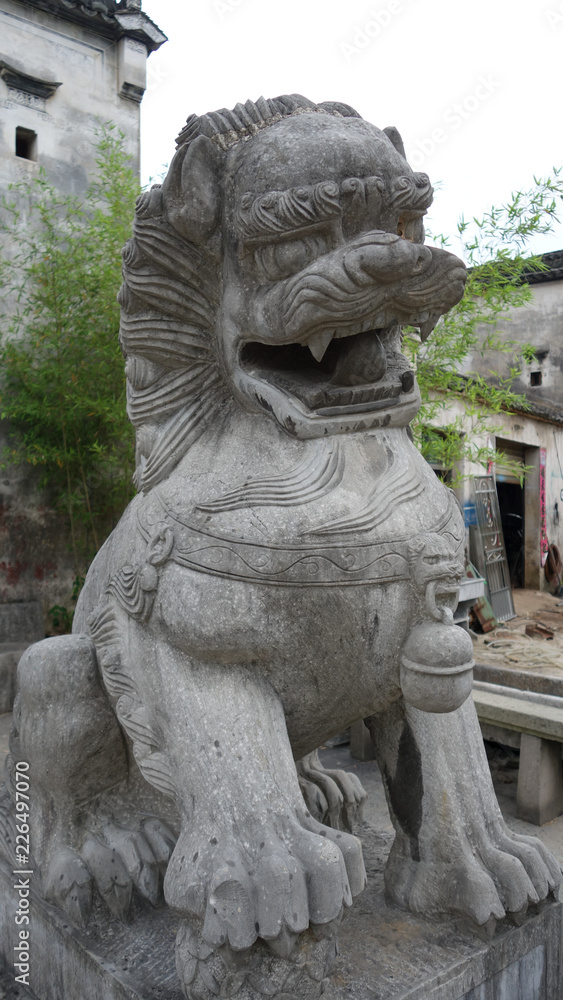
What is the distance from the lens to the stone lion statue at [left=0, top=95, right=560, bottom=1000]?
1145mm

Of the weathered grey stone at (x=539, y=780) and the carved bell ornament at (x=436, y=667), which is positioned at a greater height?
the carved bell ornament at (x=436, y=667)

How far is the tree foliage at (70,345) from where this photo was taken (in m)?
5.16

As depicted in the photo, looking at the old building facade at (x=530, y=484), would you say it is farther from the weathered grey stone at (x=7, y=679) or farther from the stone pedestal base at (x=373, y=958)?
the stone pedestal base at (x=373, y=958)

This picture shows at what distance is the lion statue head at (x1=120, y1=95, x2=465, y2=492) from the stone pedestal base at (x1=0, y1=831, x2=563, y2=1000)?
2.81 ft

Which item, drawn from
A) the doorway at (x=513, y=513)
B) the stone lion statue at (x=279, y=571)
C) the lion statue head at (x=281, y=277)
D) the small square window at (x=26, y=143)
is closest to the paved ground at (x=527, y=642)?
the doorway at (x=513, y=513)

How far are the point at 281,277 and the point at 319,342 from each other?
0.14 metres

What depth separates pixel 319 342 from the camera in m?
1.22

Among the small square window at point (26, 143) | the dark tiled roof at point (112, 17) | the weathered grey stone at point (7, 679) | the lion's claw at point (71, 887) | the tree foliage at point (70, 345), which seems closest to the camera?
the lion's claw at point (71, 887)

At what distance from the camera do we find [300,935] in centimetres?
110

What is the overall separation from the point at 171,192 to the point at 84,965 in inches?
55.3

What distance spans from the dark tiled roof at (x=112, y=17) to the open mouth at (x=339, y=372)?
6.18m

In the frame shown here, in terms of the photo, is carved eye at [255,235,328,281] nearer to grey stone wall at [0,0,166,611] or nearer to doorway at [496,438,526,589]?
grey stone wall at [0,0,166,611]

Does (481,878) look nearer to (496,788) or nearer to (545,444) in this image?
(496,788)

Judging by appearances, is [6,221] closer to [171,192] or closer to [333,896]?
[171,192]
